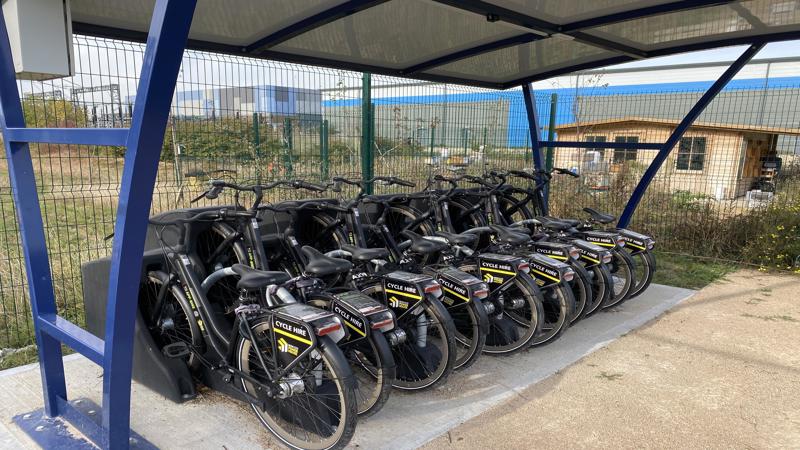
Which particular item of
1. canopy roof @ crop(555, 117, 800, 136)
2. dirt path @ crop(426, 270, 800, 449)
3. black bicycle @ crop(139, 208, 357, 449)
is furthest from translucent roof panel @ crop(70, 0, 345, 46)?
canopy roof @ crop(555, 117, 800, 136)

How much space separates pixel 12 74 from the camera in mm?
2359

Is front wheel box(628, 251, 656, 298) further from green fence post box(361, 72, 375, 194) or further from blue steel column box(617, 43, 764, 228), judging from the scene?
green fence post box(361, 72, 375, 194)

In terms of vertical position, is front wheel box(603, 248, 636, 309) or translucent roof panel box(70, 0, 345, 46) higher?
translucent roof panel box(70, 0, 345, 46)

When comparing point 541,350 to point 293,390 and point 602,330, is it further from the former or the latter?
point 293,390

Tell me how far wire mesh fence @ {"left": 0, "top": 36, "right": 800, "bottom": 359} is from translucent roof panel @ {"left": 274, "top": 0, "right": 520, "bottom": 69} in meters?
0.62

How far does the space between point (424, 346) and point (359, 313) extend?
2.19 feet

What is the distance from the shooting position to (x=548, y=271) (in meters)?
3.60

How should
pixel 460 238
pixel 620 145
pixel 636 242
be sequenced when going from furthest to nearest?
pixel 620 145
pixel 636 242
pixel 460 238

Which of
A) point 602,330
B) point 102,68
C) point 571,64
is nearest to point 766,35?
point 571,64

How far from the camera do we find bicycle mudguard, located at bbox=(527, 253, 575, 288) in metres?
3.57

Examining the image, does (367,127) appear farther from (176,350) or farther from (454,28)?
(176,350)

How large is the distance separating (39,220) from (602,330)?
3804mm

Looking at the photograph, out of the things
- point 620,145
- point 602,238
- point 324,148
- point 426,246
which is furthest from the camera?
point 620,145

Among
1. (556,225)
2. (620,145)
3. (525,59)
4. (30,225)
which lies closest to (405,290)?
(30,225)
